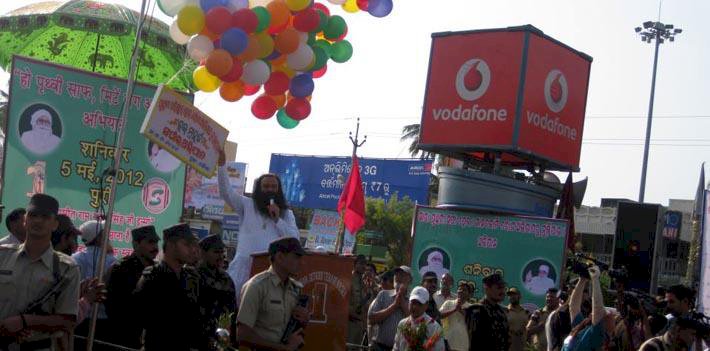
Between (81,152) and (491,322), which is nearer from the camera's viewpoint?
(491,322)

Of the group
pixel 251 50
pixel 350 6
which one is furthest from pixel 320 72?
pixel 251 50

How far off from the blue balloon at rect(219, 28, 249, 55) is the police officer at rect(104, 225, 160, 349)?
5.27ft

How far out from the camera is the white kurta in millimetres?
8141

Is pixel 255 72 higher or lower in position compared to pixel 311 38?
lower

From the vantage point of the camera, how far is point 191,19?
8023mm

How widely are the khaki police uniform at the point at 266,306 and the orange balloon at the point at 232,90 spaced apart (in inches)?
87.4

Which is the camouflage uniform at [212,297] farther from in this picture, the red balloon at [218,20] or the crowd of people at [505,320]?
the crowd of people at [505,320]

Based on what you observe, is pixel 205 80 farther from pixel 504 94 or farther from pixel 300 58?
pixel 504 94

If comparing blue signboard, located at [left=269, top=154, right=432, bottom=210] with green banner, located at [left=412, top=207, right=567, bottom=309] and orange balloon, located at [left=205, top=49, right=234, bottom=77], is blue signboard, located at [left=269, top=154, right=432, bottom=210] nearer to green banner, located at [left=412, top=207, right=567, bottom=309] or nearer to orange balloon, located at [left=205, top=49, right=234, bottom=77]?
green banner, located at [left=412, top=207, right=567, bottom=309]

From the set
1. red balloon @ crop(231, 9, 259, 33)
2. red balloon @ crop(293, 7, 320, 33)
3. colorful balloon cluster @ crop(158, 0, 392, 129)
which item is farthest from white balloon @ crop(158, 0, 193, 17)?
red balloon @ crop(293, 7, 320, 33)

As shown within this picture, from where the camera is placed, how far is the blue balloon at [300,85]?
8875mm

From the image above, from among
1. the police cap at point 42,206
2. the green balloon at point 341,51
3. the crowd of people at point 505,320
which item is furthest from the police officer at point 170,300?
the crowd of people at point 505,320

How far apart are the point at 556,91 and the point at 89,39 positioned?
33.6 feet

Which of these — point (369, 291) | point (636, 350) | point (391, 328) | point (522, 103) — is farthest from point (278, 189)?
point (522, 103)
